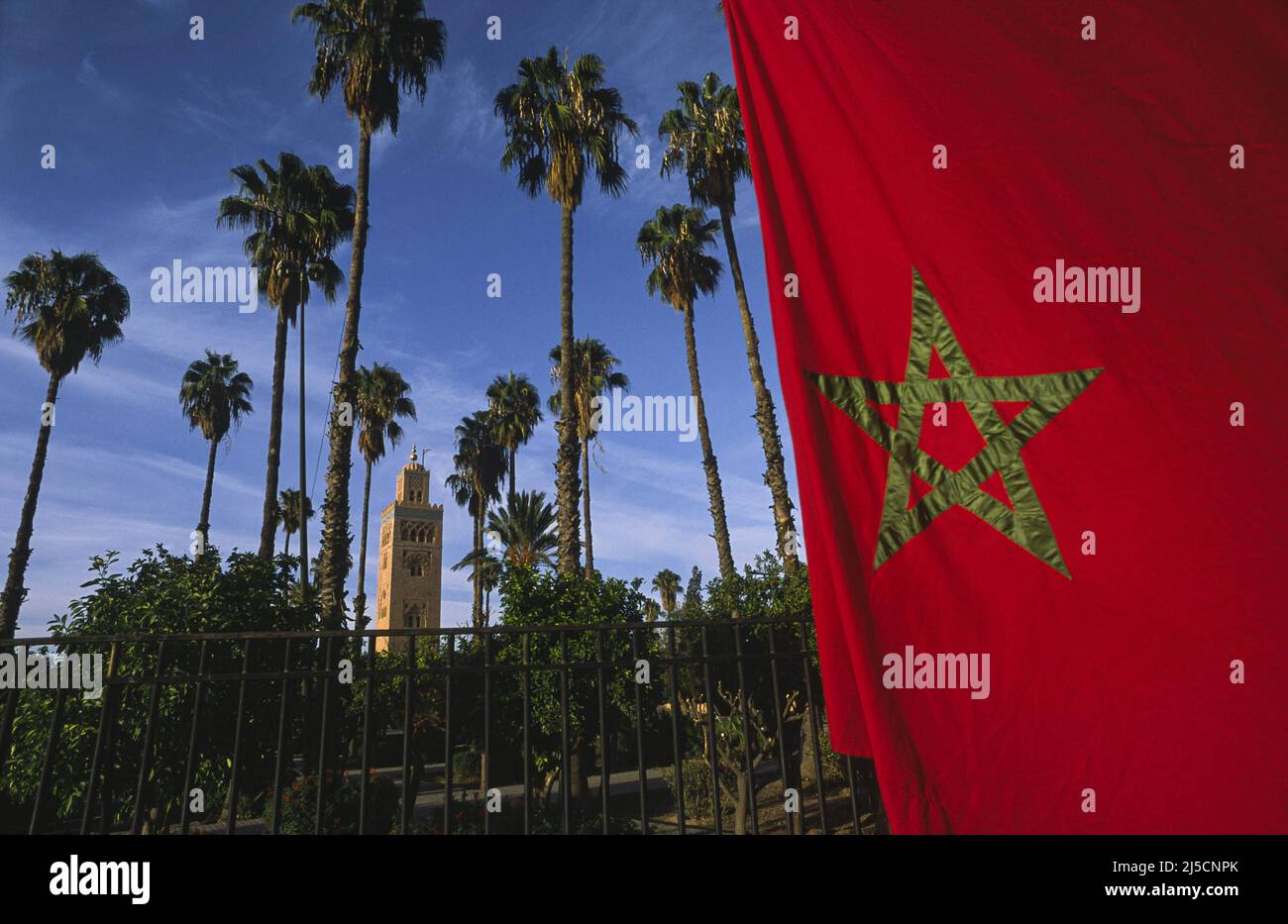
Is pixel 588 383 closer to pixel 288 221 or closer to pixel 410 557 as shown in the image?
pixel 288 221

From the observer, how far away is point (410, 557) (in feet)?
255

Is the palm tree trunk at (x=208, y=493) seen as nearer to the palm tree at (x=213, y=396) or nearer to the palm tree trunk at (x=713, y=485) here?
the palm tree at (x=213, y=396)

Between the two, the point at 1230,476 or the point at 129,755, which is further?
the point at 129,755

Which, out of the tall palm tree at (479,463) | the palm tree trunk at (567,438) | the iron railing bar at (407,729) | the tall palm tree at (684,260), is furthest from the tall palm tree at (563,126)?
the tall palm tree at (479,463)

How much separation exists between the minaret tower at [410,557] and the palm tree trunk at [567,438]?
61.2m

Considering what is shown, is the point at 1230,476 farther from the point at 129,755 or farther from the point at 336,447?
the point at 336,447

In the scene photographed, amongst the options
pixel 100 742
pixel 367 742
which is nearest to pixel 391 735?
pixel 100 742

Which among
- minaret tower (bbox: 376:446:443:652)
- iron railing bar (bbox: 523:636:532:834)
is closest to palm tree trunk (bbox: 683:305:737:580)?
iron railing bar (bbox: 523:636:532:834)

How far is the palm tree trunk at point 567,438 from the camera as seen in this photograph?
62.0 ft

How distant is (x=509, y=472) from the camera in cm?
4906

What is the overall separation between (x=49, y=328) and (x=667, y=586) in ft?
214

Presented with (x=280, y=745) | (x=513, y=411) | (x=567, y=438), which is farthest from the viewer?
(x=513, y=411)
